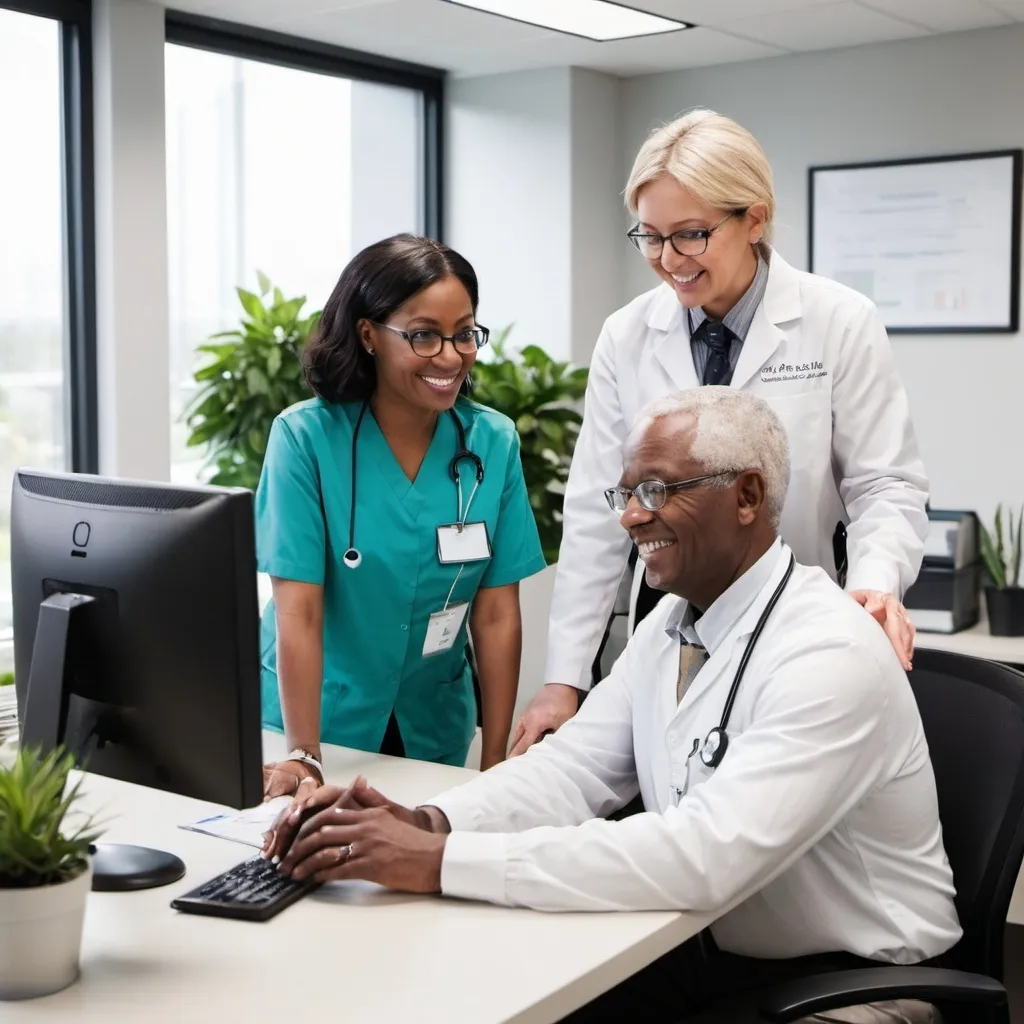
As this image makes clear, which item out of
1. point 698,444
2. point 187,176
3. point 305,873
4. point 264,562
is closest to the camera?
point 305,873

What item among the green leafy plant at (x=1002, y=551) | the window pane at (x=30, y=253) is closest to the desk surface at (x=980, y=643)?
the green leafy plant at (x=1002, y=551)

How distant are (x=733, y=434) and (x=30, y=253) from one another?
264 centimetres

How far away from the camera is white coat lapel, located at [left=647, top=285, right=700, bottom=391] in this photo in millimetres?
2227

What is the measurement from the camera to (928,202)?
4184 millimetres

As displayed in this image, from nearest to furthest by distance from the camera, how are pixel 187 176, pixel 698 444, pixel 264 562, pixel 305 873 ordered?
1. pixel 305 873
2. pixel 698 444
3. pixel 264 562
4. pixel 187 176

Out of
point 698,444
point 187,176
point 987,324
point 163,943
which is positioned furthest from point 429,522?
point 987,324

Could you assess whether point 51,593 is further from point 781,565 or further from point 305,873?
point 781,565

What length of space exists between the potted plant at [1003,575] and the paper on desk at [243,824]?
2.54 m

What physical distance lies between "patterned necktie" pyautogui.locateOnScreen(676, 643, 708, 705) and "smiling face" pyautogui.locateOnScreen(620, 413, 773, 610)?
0.08 m

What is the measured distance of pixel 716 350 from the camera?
2.24 meters

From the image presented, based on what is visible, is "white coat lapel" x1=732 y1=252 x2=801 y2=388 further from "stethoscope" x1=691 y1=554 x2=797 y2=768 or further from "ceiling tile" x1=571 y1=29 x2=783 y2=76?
"ceiling tile" x1=571 y1=29 x2=783 y2=76

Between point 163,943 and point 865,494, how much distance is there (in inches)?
50.1

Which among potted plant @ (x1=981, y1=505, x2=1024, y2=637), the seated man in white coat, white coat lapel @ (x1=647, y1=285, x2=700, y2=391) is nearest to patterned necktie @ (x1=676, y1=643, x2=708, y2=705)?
the seated man in white coat

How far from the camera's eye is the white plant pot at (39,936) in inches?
48.4
